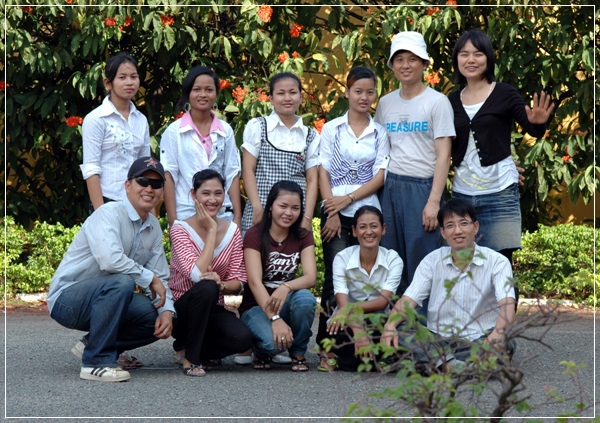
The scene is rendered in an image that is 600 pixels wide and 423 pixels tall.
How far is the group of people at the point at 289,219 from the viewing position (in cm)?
477

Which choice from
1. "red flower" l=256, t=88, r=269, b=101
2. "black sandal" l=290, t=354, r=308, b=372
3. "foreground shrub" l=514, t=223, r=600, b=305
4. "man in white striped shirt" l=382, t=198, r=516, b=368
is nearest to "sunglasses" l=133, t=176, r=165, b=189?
"black sandal" l=290, t=354, r=308, b=372

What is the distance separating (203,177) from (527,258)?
3.90m

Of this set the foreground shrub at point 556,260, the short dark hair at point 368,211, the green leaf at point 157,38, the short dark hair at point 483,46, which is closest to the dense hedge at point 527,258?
the foreground shrub at point 556,260

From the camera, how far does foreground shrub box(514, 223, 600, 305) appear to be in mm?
7500

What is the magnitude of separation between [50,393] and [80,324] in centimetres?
52

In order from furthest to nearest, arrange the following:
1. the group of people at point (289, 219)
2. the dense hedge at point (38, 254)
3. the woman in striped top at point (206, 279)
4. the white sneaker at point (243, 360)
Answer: the dense hedge at point (38, 254) < the white sneaker at point (243, 360) < the woman in striped top at point (206, 279) < the group of people at point (289, 219)

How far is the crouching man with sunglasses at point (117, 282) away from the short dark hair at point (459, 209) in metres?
1.65

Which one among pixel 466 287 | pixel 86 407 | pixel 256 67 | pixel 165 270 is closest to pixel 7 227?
pixel 256 67

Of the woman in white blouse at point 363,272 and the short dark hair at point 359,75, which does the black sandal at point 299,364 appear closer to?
the woman in white blouse at point 363,272

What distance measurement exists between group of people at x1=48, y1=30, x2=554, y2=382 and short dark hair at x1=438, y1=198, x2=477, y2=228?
11mm

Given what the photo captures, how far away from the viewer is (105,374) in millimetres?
4617

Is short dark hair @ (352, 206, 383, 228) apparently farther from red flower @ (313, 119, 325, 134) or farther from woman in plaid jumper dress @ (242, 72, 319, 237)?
red flower @ (313, 119, 325, 134)

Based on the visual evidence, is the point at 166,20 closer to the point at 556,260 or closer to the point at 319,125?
the point at 319,125

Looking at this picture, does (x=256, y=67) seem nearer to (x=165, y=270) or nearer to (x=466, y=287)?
(x=165, y=270)
